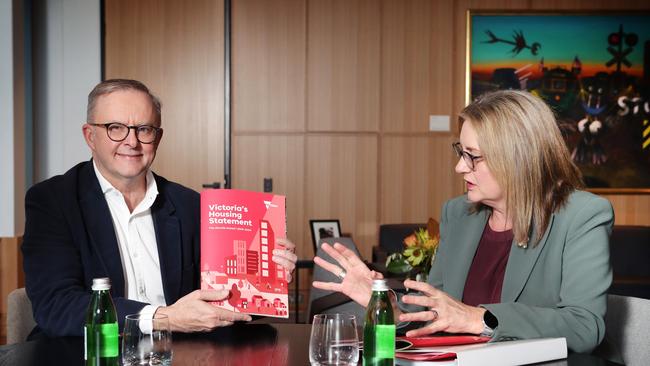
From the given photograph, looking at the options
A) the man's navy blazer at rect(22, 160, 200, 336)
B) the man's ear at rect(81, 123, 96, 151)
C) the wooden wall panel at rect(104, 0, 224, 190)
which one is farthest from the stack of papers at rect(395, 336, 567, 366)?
the wooden wall panel at rect(104, 0, 224, 190)

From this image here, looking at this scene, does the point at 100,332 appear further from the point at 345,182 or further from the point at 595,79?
the point at 595,79

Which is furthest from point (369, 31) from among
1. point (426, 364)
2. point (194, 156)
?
point (426, 364)

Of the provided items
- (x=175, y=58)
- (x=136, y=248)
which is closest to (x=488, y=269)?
(x=136, y=248)

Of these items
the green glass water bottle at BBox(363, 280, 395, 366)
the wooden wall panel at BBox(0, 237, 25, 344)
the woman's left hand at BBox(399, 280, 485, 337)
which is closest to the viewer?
the green glass water bottle at BBox(363, 280, 395, 366)

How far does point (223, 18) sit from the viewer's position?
6.93 meters

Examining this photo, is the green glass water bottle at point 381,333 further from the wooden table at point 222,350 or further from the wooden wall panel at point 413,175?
the wooden wall panel at point 413,175

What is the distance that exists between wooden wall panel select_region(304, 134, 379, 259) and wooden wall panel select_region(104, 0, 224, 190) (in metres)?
0.97

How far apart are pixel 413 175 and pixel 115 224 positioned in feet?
15.6

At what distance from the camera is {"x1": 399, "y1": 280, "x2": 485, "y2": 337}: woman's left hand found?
6.45 feet

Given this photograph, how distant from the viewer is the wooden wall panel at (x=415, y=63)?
6.99m

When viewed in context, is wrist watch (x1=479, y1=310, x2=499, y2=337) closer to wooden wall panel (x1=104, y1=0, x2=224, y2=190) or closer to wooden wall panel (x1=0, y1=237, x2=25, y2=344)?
wooden wall panel (x1=0, y1=237, x2=25, y2=344)

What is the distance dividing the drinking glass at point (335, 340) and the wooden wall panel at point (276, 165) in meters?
5.41

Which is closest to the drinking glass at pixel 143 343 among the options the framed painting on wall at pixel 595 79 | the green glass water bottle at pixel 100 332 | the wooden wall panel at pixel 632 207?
the green glass water bottle at pixel 100 332

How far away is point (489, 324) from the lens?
201cm
